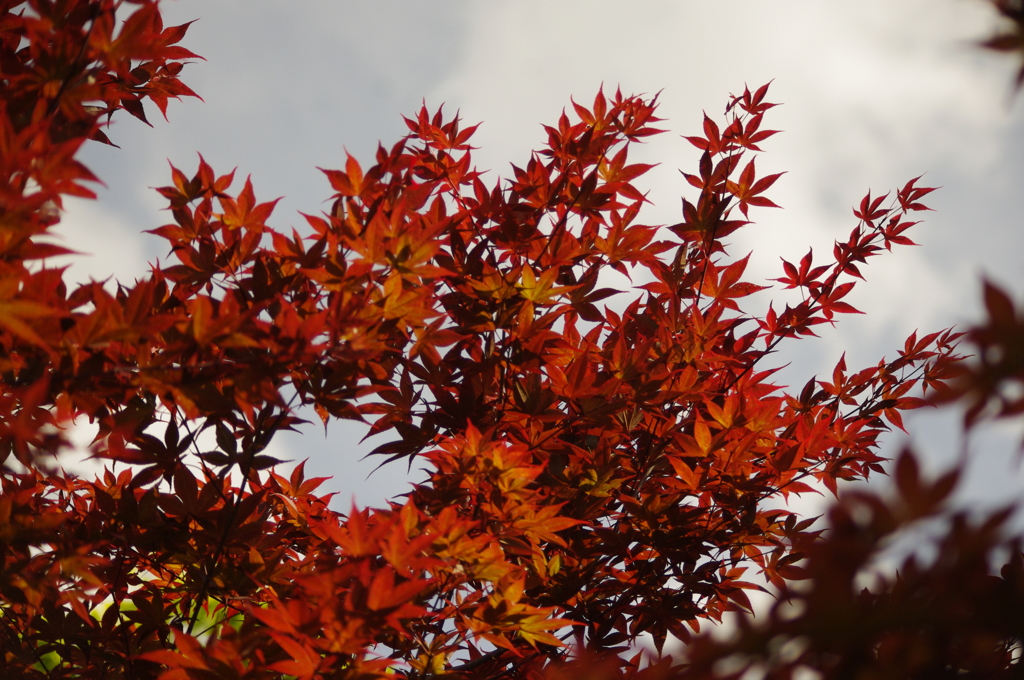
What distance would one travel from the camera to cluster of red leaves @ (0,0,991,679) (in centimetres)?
136

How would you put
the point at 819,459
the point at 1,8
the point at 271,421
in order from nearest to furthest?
the point at 271,421
the point at 1,8
the point at 819,459

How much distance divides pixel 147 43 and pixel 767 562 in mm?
2244

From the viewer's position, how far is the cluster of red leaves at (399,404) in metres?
1.36

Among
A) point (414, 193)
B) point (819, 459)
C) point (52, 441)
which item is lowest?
point (819, 459)

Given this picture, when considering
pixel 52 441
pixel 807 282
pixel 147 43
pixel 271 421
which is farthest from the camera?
pixel 807 282

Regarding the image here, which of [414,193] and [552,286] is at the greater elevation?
[414,193]

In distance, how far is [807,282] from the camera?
2.53 m

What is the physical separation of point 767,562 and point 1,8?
108 inches

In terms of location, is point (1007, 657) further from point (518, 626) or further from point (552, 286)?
point (552, 286)

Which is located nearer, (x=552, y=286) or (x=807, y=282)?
(x=552, y=286)

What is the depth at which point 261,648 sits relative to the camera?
155cm

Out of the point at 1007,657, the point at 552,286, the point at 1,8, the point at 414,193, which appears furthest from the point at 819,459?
the point at 1,8

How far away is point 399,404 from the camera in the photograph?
5.98 feet

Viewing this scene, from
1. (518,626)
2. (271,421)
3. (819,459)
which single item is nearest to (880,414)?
(819,459)
